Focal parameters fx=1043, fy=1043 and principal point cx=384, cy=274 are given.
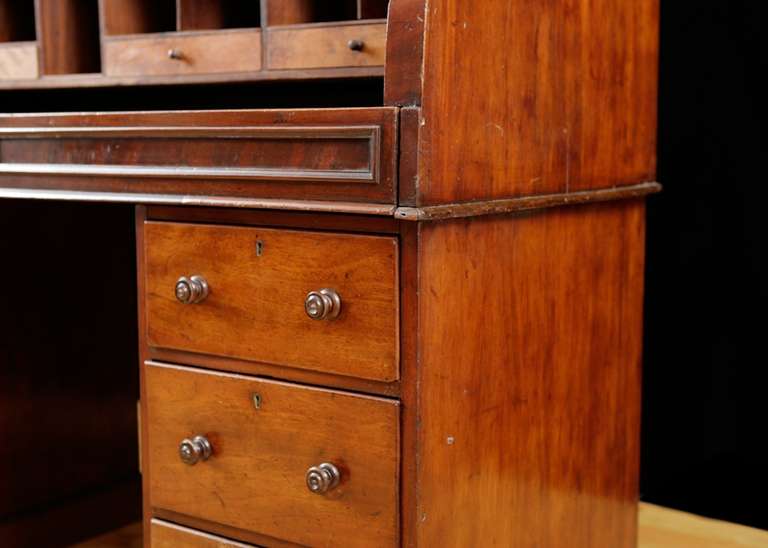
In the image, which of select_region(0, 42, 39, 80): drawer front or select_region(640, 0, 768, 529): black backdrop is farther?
A: select_region(640, 0, 768, 529): black backdrop

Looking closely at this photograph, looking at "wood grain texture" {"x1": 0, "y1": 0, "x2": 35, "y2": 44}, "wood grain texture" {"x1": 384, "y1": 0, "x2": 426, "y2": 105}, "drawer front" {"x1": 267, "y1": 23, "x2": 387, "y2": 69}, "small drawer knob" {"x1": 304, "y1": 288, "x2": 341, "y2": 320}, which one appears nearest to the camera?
"wood grain texture" {"x1": 384, "y1": 0, "x2": 426, "y2": 105}

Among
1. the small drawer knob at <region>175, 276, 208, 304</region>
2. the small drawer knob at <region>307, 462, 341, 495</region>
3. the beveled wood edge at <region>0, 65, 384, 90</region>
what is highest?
the beveled wood edge at <region>0, 65, 384, 90</region>

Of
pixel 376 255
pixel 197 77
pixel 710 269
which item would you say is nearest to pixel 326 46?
pixel 197 77

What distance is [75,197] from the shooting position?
167 centimetres

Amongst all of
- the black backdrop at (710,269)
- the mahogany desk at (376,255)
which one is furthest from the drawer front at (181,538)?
the black backdrop at (710,269)

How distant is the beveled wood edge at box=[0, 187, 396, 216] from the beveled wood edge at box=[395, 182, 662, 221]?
4cm

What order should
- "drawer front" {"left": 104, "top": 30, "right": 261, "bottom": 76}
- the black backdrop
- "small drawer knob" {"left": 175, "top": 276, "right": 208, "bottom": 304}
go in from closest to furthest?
"small drawer knob" {"left": 175, "top": 276, "right": 208, "bottom": 304}, "drawer front" {"left": 104, "top": 30, "right": 261, "bottom": 76}, the black backdrop

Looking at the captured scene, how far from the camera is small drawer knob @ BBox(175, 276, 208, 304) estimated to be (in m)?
1.55

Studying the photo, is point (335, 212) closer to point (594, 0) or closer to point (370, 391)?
point (370, 391)

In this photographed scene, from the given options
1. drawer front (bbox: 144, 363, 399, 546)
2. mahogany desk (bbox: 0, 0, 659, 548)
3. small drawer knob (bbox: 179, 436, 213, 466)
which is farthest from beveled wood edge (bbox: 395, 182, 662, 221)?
small drawer knob (bbox: 179, 436, 213, 466)

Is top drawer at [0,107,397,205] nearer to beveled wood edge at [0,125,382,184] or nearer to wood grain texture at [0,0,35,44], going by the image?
beveled wood edge at [0,125,382,184]

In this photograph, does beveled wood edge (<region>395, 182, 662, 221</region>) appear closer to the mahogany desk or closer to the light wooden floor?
the mahogany desk

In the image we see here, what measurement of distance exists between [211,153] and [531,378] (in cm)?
59

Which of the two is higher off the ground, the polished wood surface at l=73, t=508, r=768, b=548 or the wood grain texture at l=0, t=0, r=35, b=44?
the wood grain texture at l=0, t=0, r=35, b=44
